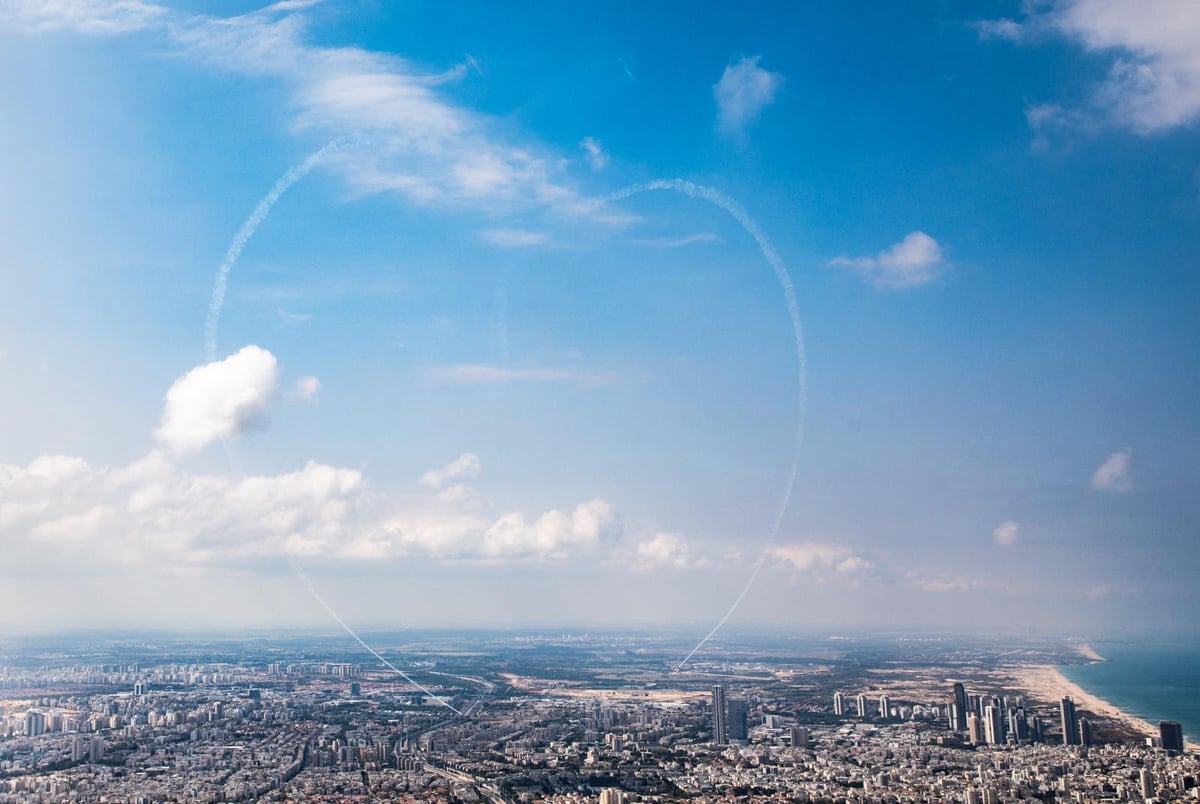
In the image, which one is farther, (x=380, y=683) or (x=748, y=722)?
(x=380, y=683)

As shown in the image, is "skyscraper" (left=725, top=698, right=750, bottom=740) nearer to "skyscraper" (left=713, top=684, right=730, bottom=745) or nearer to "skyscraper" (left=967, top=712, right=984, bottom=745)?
"skyscraper" (left=713, top=684, right=730, bottom=745)

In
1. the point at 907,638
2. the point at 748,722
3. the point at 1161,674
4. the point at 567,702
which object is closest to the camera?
the point at 748,722

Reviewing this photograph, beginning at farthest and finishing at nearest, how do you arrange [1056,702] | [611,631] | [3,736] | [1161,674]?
[611,631] < [1161,674] < [1056,702] < [3,736]

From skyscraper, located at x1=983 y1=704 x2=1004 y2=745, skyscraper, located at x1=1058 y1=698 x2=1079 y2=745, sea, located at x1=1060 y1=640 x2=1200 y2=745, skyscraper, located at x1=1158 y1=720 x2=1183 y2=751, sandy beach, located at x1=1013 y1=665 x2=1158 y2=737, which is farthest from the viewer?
sea, located at x1=1060 y1=640 x2=1200 y2=745

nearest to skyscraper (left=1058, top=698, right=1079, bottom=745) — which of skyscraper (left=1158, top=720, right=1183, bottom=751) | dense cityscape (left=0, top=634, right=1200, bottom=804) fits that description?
dense cityscape (left=0, top=634, right=1200, bottom=804)

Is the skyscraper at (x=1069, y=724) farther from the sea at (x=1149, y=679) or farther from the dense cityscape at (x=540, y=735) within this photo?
the sea at (x=1149, y=679)

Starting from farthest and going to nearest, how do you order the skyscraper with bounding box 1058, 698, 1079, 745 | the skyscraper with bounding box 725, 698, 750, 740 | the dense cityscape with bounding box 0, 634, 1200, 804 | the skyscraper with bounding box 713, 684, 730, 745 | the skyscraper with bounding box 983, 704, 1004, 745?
the skyscraper with bounding box 725, 698, 750, 740 < the skyscraper with bounding box 713, 684, 730, 745 < the skyscraper with bounding box 983, 704, 1004, 745 < the skyscraper with bounding box 1058, 698, 1079, 745 < the dense cityscape with bounding box 0, 634, 1200, 804

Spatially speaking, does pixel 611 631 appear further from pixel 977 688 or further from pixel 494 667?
pixel 977 688

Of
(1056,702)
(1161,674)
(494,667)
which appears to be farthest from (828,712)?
(1161,674)
